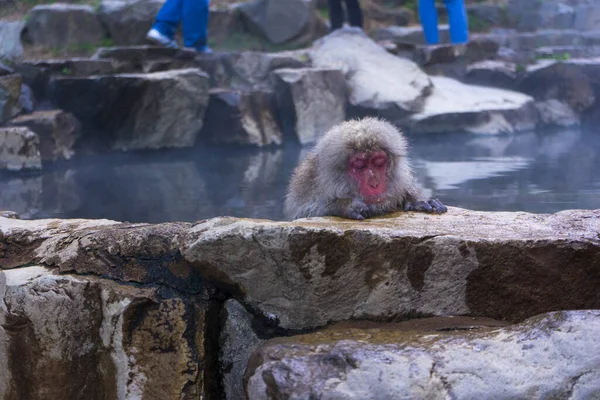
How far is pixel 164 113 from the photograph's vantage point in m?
8.59

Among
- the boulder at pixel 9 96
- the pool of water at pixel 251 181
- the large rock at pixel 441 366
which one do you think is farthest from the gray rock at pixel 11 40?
the large rock at pixel 441 366

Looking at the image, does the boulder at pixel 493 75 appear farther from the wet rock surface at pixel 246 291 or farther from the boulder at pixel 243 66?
the wet rock surface at pixel 246 291

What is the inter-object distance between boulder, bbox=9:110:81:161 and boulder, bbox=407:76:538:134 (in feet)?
13.5

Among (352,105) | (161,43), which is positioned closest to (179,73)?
(161,43)

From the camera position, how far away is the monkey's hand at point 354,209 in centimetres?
301

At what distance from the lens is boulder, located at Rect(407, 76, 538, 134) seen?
30.7 ft

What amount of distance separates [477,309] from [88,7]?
10.1m

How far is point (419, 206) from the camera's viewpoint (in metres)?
3.18

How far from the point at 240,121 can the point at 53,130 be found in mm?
2122

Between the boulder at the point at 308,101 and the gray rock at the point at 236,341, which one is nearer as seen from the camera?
the gray rock at the point at 236,341

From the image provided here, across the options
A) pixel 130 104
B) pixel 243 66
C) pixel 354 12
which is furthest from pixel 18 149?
pixel 354 12

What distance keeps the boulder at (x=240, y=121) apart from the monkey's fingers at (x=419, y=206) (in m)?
5.57

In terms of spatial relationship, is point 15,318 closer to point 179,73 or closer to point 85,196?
point 85,196

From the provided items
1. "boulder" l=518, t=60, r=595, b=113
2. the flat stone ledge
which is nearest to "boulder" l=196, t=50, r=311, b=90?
"boulder" l=518, t=60, r=595, b=113
